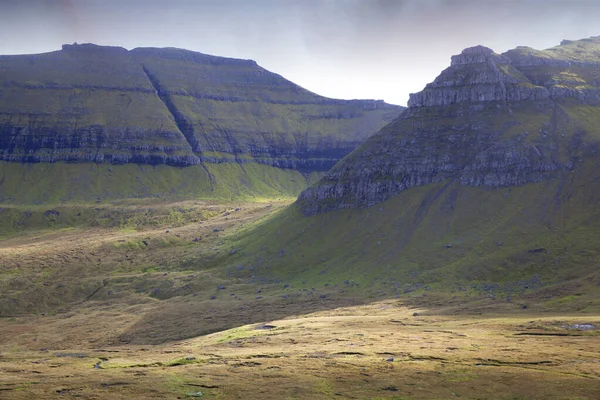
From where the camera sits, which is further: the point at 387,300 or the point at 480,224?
the point at 480,224

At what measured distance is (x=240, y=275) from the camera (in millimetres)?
185125

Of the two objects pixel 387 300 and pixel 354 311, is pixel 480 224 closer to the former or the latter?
pixel 387 300

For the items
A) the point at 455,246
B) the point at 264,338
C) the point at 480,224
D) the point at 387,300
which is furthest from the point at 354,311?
the point at 480,224

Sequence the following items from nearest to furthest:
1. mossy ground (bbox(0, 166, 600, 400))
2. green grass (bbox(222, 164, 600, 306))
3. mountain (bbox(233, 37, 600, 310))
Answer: mossy ground (bbox(0, 166, 600, 400)) < green grass (bbox(222, 164, 600, 306)) < mountain (bbox(233, 37, 600, 310))

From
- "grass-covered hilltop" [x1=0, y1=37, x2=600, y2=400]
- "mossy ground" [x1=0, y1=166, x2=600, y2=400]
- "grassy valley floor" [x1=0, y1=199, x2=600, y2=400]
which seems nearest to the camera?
"grassy valley floor" [x1=0, y1=199, x2=600, y2=400]

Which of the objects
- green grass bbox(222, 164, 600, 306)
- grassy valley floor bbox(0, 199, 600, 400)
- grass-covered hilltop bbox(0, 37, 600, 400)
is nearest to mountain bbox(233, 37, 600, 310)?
green grass bbox(222, 164, 600, 306)

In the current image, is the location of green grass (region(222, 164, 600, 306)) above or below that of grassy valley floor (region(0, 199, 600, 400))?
above

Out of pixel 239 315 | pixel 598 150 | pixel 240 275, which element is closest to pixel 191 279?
pixel 240 275

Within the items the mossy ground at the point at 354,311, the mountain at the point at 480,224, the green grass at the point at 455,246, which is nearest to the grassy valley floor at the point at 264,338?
the mossy ground at the point at 354,311

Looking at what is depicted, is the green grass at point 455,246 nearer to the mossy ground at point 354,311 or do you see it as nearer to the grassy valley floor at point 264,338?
the mossy ground at point 354,311

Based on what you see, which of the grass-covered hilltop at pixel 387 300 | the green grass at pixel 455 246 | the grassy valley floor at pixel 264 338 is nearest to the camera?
the grassy valley floor at pixel 264 338

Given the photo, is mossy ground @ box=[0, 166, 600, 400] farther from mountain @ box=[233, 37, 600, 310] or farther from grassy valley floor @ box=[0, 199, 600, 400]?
mountain @ box=[233, 37, 600, 310]

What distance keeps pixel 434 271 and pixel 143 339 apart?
8376 centimetres

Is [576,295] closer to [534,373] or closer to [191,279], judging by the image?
[534,373]
